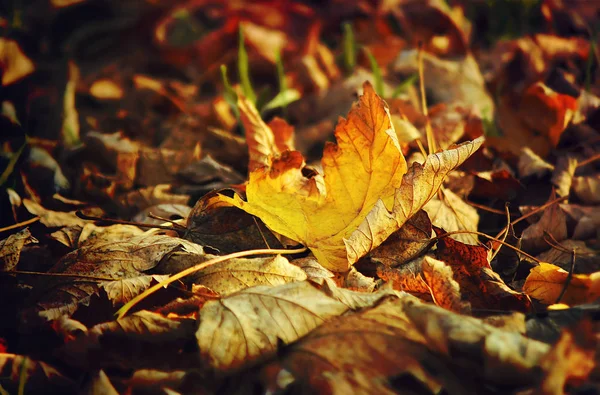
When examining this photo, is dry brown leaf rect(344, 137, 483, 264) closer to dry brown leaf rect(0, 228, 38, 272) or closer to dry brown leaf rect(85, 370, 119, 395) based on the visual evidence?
dry brown leaf rect(85, 370, 119, 395)

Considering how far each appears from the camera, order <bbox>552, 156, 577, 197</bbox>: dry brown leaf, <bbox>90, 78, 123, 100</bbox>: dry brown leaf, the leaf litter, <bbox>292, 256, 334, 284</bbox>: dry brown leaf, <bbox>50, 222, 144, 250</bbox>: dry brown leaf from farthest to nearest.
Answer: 1. <bbox>90, 78, 123, 100</bbox>: dry brown leaf
2. <bbox>552, 156, 577, 197</bbox>: dry brown leaf
3. <bbox>50, 222, 144, 250</bbox>: dry brown leaf
4. <bbox>292, 256, 334, 284</bbox>: dry brown leaf
5. the leaf litter

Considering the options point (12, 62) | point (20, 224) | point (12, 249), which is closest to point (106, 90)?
point (12, 62)

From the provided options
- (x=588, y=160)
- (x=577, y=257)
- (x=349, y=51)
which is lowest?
(x=577, y=257)

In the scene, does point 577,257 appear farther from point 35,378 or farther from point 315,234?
point 35,378

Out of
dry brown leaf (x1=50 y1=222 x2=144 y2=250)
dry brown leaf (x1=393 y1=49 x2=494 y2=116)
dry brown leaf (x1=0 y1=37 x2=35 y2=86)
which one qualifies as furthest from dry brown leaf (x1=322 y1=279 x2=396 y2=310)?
dry brown leaf (x1=0 y1=37 x2=35 y2=86)

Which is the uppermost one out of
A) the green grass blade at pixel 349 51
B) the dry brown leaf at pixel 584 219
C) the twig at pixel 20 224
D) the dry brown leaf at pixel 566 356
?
the green grass blade at pixel 349 51

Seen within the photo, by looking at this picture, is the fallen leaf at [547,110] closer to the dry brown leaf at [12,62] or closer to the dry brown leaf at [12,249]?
the dry brown leaf at [12,249]

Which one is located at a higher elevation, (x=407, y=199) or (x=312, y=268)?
(x=407, y=199)

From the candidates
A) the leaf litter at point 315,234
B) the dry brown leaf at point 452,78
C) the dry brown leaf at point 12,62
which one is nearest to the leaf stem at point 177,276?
the leaf litter at point 315,234
